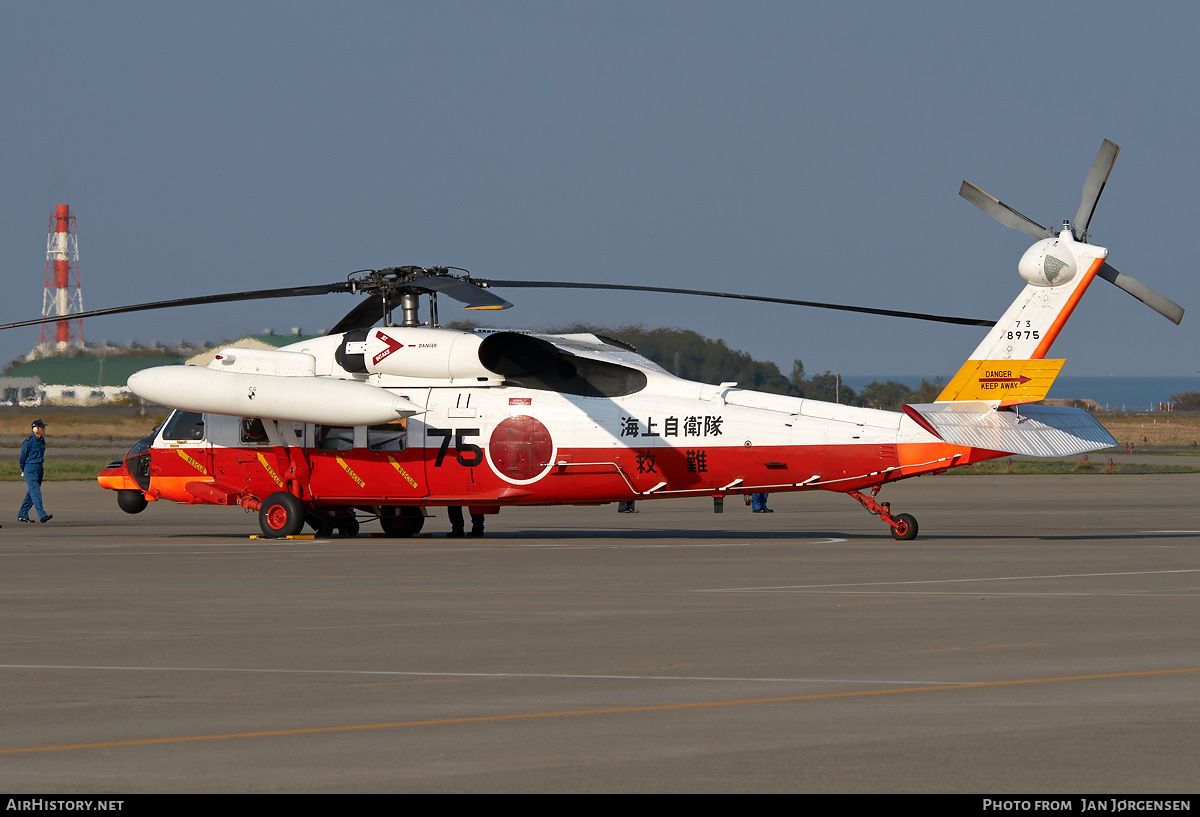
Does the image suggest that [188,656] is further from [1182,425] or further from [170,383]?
[1182,425]

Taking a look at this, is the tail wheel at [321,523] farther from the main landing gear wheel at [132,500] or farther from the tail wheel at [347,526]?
the main landing gear wheel at [132,500]

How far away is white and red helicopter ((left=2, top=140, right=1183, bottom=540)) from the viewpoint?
22453mm

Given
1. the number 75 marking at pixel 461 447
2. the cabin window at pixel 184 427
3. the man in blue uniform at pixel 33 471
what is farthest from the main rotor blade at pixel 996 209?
the man in blue uniform at pixel 33 471

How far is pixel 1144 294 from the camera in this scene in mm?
21688

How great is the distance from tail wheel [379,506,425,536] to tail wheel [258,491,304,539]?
182cm

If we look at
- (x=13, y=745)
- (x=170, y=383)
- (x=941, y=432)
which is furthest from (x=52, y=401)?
(x=13, y=745)

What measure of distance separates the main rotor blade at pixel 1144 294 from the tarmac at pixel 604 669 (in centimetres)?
359

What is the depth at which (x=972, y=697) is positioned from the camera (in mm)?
9391

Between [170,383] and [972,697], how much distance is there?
60.0ft

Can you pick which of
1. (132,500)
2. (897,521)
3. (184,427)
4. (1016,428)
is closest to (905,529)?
(897,521)

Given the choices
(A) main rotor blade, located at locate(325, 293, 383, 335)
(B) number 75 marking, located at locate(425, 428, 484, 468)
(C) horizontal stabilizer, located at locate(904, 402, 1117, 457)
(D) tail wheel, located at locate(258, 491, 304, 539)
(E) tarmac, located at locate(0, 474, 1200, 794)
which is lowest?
(E) tarmac, located at locate(0, 474, 1200, 794)

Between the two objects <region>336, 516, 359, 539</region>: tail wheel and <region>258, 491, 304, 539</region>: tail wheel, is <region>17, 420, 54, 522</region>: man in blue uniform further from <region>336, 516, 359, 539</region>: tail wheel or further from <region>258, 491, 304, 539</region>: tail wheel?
<region>258, 491, 304, 539</region>: tail wheel

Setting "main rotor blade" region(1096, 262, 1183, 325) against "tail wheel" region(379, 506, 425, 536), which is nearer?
"main rotor blade" region(1096, 262, 1183, 325)

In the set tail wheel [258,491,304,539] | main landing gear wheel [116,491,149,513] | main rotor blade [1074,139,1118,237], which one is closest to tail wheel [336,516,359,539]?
tail wheel [258,491,304,539]
